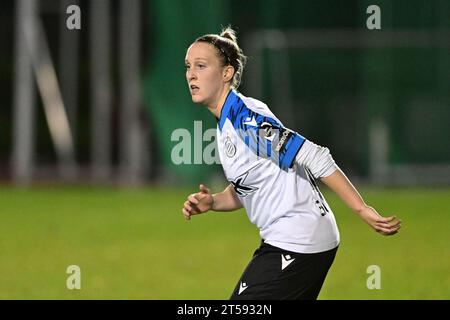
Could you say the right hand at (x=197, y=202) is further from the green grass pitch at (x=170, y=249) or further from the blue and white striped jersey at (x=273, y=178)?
the green grass pitch at (x=170, y=249)

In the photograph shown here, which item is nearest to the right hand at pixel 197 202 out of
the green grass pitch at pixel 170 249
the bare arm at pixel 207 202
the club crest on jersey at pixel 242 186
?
the bare arm at pixel 207 202

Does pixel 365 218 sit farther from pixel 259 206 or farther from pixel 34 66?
pixel 34 66

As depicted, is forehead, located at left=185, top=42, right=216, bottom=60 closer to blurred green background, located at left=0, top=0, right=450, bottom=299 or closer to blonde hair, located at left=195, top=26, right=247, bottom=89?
blonde hair, located at left=195, top=26, right=247, bottom=89

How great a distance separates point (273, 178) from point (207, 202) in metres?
0.37

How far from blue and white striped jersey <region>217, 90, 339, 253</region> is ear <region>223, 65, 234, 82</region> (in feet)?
0.50

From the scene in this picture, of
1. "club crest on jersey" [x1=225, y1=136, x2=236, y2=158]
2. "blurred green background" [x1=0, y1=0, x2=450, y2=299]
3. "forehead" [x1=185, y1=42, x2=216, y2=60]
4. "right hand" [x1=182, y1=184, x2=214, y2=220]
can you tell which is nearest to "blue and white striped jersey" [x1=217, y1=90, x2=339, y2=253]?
"club crest on jersey" [x1=225, y1=136, x2=236, y2=158]

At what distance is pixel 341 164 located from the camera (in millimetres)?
15789

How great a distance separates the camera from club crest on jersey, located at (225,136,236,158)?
4.60 metres

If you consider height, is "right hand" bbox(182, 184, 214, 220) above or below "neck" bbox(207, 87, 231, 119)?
below

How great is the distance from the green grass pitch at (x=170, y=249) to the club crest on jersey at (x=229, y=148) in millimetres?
2510

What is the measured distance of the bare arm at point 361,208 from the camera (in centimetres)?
426
